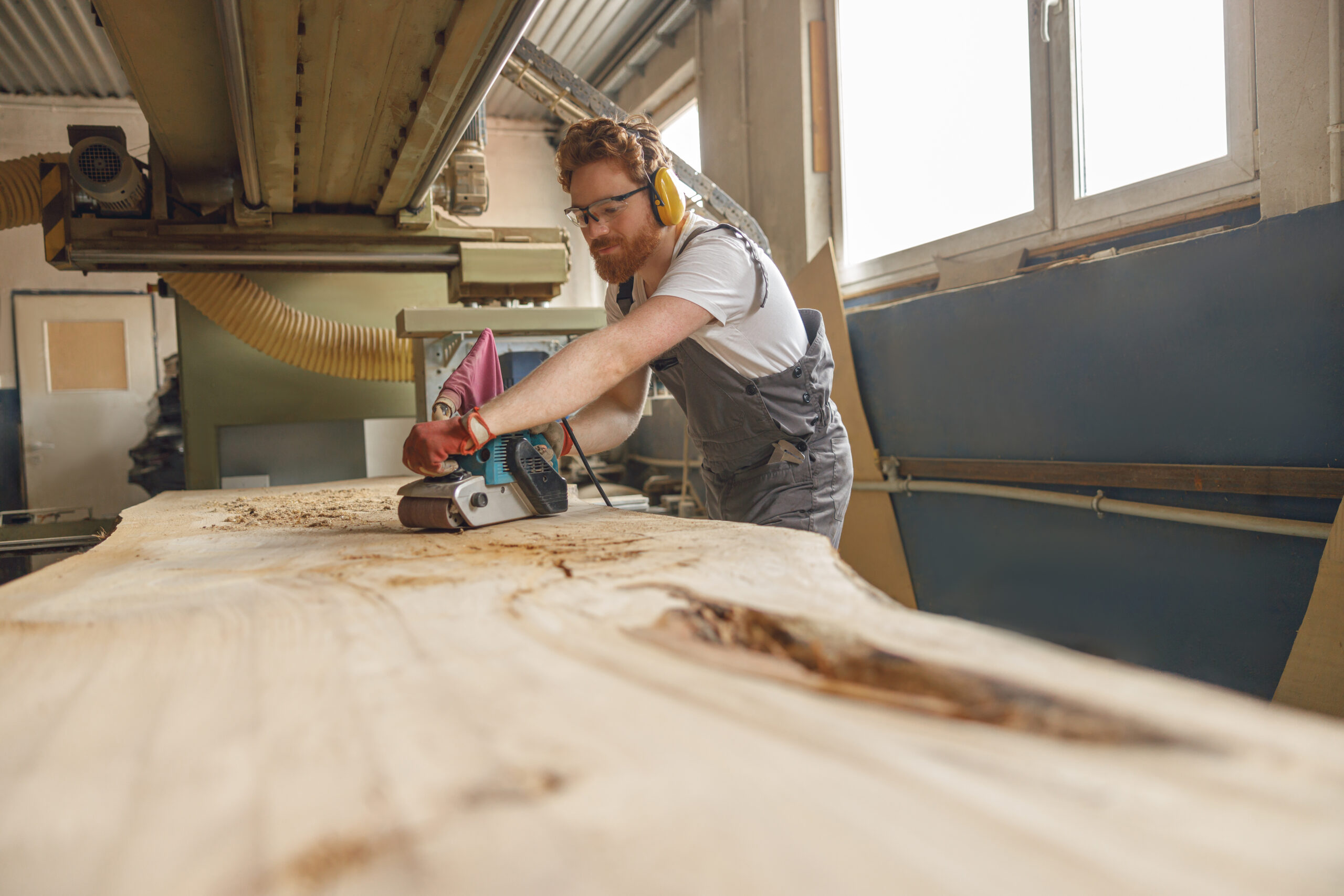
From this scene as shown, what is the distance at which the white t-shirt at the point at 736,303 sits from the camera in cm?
139

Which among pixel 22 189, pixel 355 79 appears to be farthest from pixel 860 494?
pixel 22 189

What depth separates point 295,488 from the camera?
7.95 feet

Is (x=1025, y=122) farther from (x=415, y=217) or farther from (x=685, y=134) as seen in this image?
(x=685, y=134)

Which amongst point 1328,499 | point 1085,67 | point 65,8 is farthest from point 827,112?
point 65,8

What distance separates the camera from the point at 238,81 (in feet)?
4.61

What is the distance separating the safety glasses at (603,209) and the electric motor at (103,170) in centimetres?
135

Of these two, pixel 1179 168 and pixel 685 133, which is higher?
pixel 685 133

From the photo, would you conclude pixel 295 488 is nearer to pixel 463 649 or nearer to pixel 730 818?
pixel 463 649

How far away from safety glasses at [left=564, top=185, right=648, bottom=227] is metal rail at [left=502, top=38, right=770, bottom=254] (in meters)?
2.30

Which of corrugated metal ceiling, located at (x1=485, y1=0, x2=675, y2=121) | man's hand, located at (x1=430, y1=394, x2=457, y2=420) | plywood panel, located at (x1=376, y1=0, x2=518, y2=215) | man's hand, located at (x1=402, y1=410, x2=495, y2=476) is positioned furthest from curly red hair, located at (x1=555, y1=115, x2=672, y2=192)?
corrugated metal ceiling, located at (x1=485, y1=0, x2=675, y2=121)

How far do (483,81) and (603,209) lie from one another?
1.08ft

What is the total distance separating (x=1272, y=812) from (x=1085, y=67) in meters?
3.01

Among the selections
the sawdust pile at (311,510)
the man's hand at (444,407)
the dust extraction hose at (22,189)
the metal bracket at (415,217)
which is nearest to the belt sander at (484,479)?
the man's hand at (444,407)

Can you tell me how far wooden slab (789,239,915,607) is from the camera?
2.91 m
